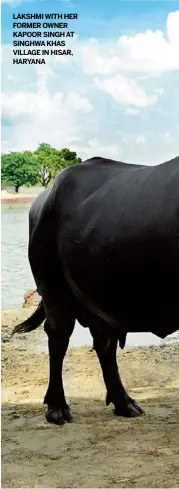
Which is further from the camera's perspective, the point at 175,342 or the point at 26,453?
the point at 175,342

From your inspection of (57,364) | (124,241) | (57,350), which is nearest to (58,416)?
(57,364)

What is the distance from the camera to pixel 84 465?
443 centimetres

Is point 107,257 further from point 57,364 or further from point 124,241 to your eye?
point 57,364

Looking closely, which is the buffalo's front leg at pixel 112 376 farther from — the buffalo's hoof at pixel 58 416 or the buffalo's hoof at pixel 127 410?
the buffalo's hoof at pixel 58 416

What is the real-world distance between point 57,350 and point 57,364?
0.11 metres

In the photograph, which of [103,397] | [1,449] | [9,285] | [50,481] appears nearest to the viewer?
[50,481]

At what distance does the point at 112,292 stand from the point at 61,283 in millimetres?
825

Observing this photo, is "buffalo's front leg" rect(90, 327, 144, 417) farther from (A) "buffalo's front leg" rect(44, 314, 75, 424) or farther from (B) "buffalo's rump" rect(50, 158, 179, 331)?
(B) "buffalo's rump" rect(50, 158, 179, 331)

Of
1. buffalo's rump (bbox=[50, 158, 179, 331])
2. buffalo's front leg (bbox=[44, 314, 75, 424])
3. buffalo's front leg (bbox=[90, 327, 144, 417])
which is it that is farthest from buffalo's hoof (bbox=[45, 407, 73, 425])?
buffalo's rump (bbox=[50, 158, 179, 331])

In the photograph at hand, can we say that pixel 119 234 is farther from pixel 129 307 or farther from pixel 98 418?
pixel 98 418

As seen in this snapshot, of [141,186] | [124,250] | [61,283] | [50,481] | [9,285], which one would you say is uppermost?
[141,186]

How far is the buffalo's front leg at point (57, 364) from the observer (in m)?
5.54

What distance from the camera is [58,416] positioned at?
17.9ft

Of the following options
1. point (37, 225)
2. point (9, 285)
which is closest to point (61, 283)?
point (37, 225)
